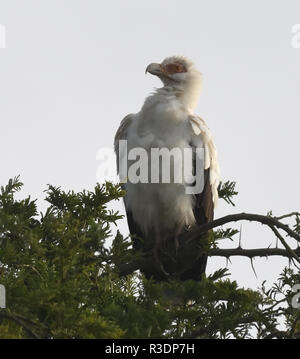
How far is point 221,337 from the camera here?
467 centimetres

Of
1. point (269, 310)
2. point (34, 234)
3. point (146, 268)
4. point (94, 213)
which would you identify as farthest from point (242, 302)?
point (146, 268)

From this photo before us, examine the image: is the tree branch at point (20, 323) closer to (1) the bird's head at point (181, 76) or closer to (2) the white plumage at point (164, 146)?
(2) the white plumage at point (164, 146)

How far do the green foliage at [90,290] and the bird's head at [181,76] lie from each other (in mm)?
2850

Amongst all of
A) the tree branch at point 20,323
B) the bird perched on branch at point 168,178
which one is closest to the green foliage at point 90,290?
the tree branch at point 20,323

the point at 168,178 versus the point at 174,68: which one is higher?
the point at 174,68

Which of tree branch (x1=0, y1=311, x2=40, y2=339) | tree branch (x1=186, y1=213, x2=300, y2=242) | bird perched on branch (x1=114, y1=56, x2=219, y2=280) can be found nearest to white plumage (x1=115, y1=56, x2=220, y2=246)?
bird perched on branch (x1=114, y1=56, x2=219, y2=280)

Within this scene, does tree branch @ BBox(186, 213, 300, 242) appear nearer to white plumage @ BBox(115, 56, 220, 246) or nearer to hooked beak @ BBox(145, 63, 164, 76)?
white plumage @ BBox(115, 56, 220, 246)

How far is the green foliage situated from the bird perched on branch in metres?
1.63

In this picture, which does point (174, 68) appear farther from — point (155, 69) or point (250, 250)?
point (250, 250)

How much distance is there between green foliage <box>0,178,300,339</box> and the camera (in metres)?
3.67

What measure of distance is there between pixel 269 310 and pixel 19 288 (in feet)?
6.16

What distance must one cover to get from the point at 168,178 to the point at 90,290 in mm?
2340

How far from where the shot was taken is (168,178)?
668 cm

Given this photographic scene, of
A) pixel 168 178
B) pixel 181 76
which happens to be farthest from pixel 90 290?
pixel 181 76
